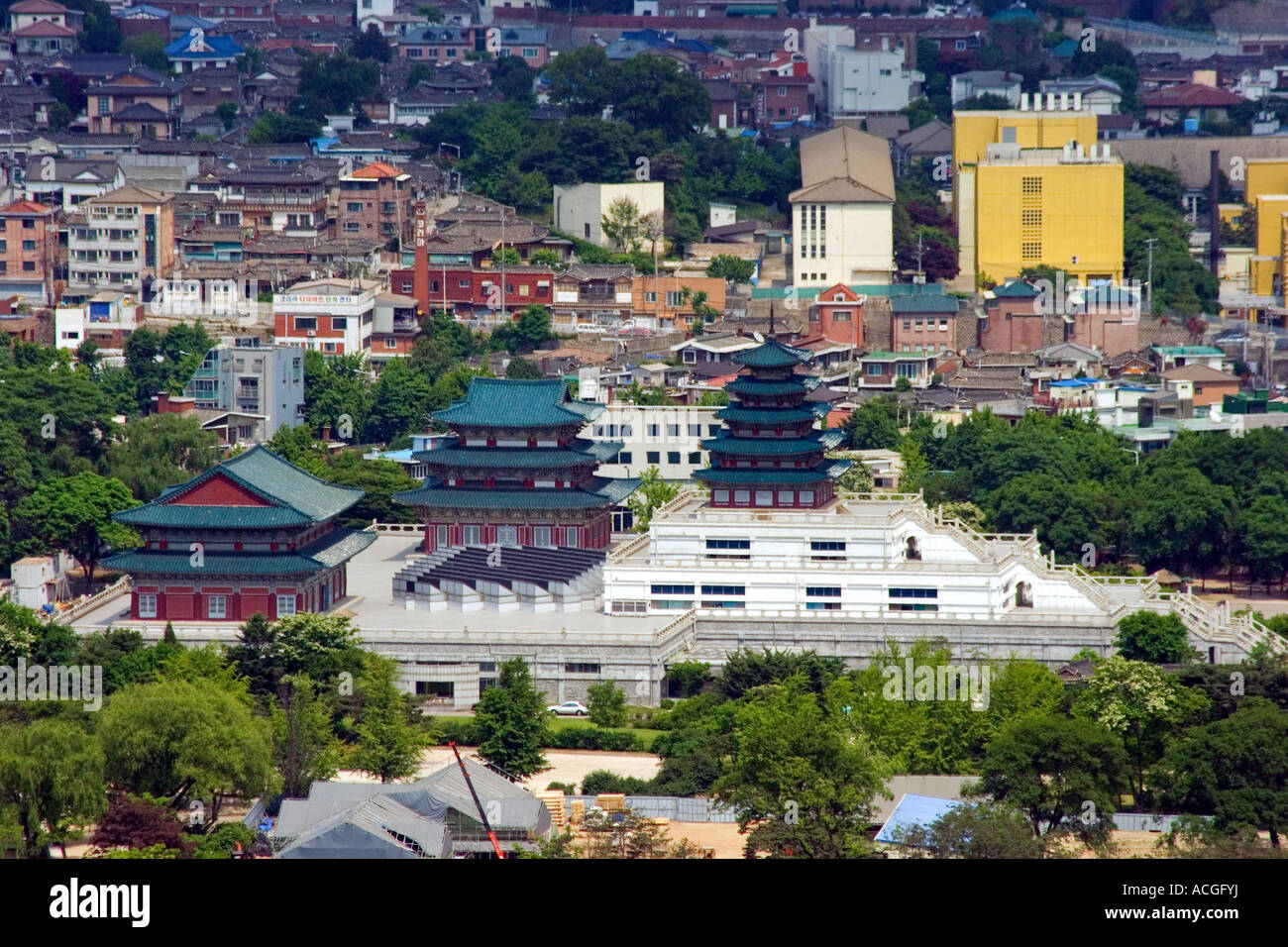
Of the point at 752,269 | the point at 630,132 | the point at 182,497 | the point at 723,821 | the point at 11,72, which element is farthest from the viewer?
the point at 11,72

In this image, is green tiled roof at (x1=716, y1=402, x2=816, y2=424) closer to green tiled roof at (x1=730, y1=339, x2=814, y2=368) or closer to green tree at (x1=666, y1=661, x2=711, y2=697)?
green tiled roof at (x1=730, y1=339, x2=814, y2=368)

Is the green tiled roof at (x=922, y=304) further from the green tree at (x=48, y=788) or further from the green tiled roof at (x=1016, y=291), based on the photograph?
the green tree at (x=48, y=788)

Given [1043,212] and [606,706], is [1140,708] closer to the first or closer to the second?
[606,706]

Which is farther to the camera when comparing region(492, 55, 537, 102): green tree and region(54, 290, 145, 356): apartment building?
region(492, 55, 537, 102): green tree

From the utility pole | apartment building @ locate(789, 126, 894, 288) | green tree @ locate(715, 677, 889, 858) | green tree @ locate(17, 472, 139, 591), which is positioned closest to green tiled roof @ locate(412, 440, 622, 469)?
green tree @ locate(17, 472, 139, 591)

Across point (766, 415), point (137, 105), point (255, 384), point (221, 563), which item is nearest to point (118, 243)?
point (255, 384)
